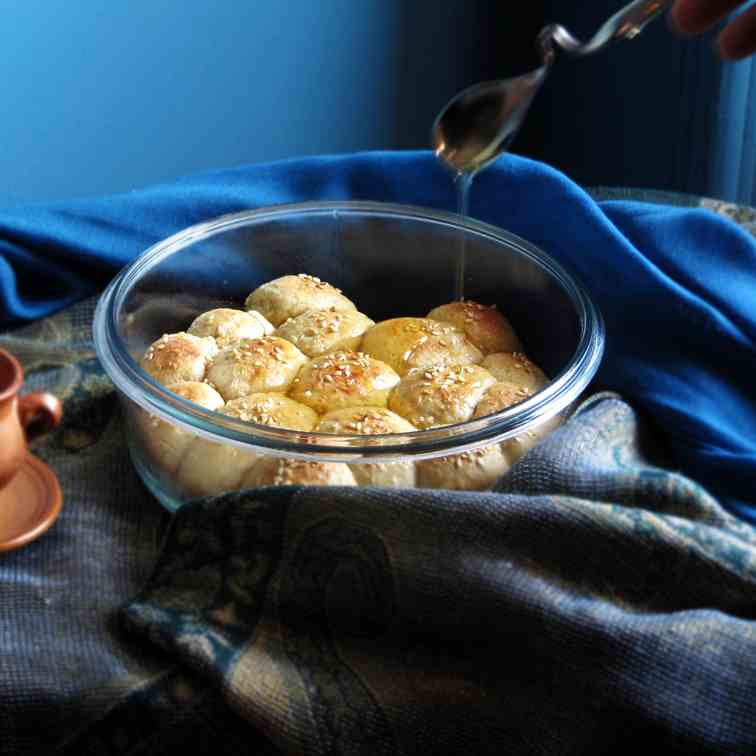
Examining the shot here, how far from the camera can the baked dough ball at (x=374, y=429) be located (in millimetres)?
642

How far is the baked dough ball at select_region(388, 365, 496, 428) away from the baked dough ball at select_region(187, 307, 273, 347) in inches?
5.1

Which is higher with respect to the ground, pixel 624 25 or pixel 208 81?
pixel 624 25

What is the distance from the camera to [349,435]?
61 centimetres

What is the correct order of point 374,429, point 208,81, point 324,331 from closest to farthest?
1. point 374,429
2. point 324,331
3. point 208,81

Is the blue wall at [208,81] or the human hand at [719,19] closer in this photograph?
the human hand at [719,19]

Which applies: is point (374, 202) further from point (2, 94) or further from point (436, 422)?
point (2, 94)

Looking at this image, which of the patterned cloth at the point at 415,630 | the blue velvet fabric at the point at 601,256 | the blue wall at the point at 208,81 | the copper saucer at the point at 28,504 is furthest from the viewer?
the blue wall at the point at 208,81

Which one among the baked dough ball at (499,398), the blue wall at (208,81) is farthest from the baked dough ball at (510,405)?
the blue wall at (208,81)

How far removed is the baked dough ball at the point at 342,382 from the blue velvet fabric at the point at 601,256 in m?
0.16

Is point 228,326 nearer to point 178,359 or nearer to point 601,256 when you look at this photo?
point 178,359

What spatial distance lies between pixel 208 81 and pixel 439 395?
0.87 m

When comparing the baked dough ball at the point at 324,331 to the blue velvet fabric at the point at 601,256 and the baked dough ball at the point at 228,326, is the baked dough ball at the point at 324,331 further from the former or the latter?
the blue velvet fabric at the point at 601,256

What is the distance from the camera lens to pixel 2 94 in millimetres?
1260

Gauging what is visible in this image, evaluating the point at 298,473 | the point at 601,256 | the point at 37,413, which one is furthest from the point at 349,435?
the point at 601,256
